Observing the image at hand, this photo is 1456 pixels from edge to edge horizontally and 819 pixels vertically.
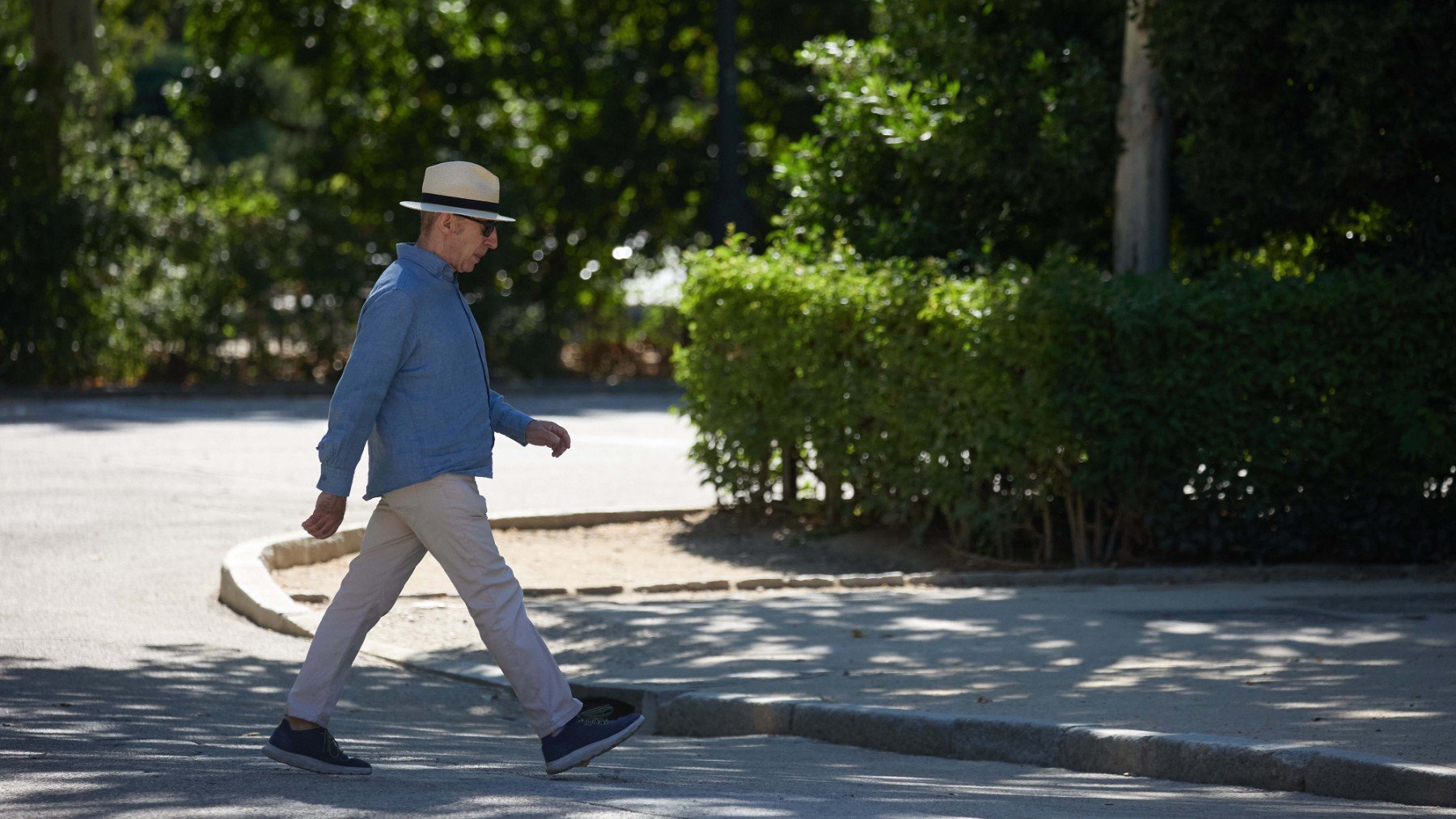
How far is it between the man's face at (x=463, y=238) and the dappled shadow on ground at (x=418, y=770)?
1.57m

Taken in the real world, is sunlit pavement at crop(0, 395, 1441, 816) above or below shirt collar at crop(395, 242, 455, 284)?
below

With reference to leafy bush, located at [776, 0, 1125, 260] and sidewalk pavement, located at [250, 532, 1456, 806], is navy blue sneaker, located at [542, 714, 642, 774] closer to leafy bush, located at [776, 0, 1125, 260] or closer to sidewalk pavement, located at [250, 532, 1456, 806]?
sidewalk pavement, located at [250, 532, 1456, 806]

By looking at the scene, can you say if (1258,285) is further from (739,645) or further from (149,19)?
(149,19)

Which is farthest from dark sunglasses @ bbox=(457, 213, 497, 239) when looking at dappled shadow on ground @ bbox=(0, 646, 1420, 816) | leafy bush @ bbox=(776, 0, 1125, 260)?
leafy bush @ bbox=(776, 0, 1125, 260)

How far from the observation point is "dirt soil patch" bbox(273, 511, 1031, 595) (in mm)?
10281

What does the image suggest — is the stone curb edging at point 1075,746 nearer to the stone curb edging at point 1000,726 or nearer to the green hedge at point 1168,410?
the stone curb edging at point 1000,726

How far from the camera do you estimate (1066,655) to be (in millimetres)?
7719

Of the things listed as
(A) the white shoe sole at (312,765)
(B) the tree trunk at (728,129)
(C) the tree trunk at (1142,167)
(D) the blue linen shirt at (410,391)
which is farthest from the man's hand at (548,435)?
(B) the tree trunk at (728,129)

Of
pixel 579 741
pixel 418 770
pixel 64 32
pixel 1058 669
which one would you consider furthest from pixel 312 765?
pixel 64 32

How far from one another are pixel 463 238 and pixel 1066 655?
3555 millimetres

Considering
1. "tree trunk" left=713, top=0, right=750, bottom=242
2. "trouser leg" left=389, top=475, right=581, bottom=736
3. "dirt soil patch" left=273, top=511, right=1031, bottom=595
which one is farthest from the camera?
"tree trunk" left=713, top=0, right=750, bottom=242

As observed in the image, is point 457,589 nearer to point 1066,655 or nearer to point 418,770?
point 418,770

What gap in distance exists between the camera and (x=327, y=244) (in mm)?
26312

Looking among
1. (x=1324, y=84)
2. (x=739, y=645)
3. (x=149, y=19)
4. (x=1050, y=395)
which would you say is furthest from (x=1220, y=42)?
(x=149, y=19)
